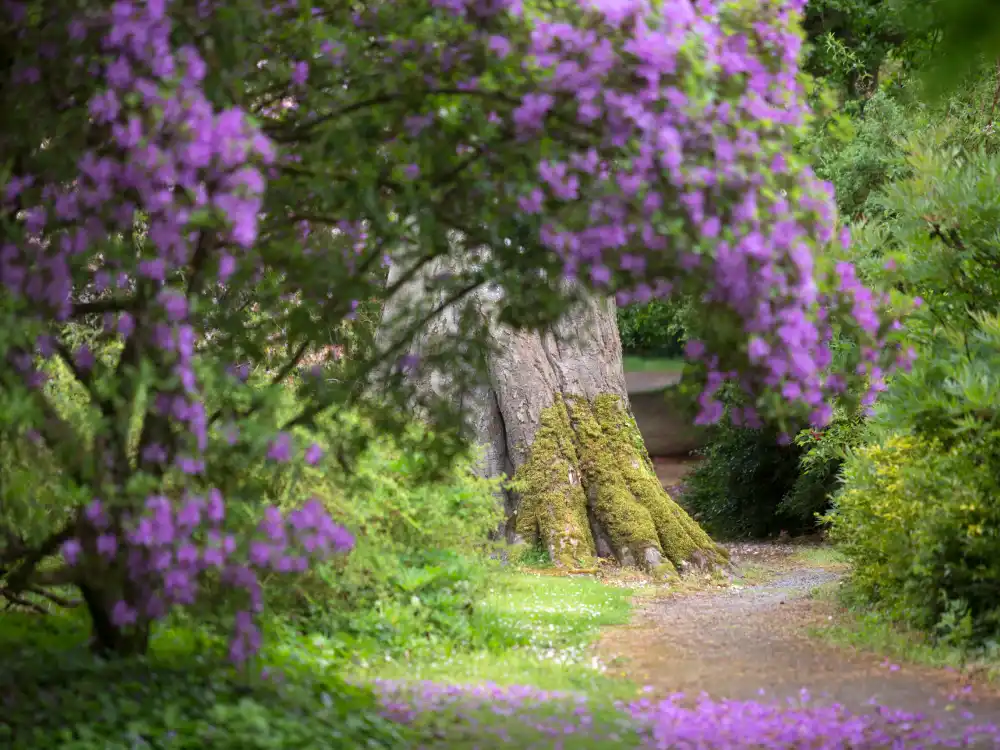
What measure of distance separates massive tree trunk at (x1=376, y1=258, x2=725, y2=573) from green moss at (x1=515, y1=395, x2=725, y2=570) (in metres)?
0.01

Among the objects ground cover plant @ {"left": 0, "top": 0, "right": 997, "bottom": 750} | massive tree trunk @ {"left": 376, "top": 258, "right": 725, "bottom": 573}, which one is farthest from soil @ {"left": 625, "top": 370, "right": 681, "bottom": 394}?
ground cover plant @ {"left": 0, "top": 0, "right": 997, "bottom": 750}

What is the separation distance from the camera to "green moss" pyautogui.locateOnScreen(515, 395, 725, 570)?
13.6 m

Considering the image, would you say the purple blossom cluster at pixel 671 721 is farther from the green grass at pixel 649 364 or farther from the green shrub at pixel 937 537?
the green grass at pixel 649 364

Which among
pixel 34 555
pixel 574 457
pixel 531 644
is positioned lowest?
pixel 531 644

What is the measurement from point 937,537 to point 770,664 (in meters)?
1.48

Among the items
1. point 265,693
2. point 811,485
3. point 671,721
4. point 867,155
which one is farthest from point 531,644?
point 811,485

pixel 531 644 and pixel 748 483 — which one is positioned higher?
pixel 748 483

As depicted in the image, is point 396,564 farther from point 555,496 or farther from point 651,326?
point 651,326

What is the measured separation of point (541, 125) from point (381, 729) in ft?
9.82

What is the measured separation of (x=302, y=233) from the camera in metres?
5.98

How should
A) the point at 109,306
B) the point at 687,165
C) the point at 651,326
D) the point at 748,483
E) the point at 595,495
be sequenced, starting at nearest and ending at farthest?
the point at 687,165, the point at 109,306, the point at 595,495, the point at 748,483, the point at 651,326

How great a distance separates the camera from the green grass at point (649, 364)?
1299 inches

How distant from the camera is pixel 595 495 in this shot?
553 inches

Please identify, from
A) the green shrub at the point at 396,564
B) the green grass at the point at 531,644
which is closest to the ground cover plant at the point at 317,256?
the green grass at the point at 531,644
